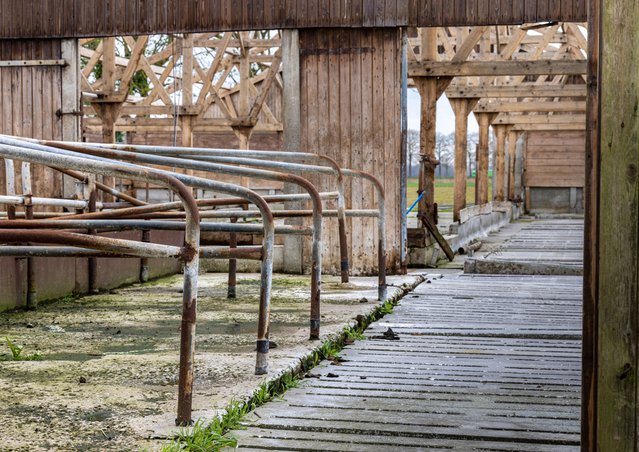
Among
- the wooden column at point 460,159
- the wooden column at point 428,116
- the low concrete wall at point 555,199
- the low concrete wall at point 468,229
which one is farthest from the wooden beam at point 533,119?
the wooden column at point 428,116

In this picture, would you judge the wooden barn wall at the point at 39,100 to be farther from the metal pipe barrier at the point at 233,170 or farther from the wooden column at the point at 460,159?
the wooden column at the point at 460,159

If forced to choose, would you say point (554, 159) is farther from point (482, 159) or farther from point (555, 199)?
point (482, 159)

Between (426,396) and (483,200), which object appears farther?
(483,200)

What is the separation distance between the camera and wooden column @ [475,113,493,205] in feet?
72.5

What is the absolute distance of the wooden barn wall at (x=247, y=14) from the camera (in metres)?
10.4

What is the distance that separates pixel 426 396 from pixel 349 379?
47 centimetres

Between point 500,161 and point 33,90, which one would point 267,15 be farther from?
point 500,161

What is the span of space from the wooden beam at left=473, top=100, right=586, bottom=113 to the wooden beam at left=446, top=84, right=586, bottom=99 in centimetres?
211

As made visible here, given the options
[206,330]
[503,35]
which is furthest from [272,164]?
[503,35]

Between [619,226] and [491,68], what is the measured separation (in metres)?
12.3

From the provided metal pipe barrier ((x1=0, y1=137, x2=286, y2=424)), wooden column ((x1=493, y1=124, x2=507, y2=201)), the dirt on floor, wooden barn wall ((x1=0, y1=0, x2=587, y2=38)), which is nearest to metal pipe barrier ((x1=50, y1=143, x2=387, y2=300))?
the dirt on floor

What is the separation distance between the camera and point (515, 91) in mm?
19719

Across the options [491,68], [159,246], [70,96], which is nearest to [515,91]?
[491,68]

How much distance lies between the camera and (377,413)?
4.05 metres
